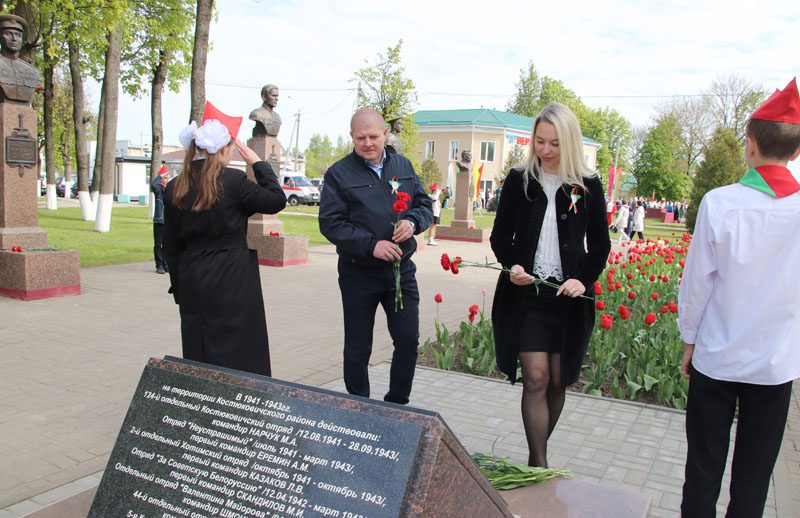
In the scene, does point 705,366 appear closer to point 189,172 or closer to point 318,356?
point 189,172

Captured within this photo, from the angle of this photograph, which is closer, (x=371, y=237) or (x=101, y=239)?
(x=371, y=237)

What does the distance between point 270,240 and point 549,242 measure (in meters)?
9.84

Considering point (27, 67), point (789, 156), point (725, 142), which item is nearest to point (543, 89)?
point (725, 142)

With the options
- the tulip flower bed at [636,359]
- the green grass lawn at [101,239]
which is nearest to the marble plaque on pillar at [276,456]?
the tulip flower bed at [636,359]

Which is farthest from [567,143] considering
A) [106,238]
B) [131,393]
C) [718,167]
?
[718,167]

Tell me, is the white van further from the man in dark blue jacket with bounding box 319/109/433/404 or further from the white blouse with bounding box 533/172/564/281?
the white blouse with bounding box 533/172/564/281

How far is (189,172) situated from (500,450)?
2.44m

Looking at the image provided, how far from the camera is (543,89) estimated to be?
7756cm

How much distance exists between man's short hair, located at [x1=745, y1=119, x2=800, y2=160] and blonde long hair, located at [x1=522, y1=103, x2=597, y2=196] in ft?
2.81

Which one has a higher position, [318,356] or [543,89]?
[543,89]

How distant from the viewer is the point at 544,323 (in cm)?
340

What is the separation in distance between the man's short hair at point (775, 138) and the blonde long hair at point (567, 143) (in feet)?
2.81

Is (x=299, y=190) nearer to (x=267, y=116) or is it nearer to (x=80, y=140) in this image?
(x=80, y=140)

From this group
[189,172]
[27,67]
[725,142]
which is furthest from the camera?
[725,142]
